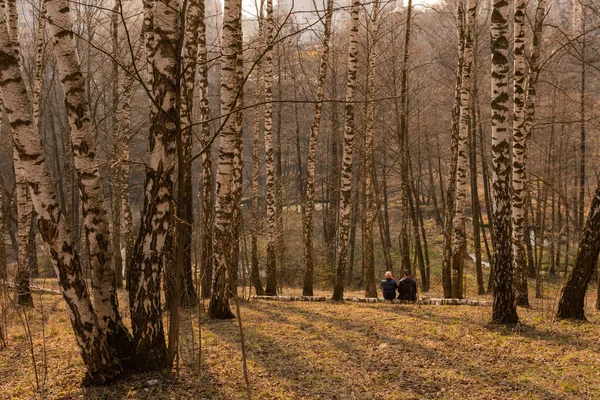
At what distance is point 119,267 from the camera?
17375 millimetres

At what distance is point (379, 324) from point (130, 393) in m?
4.40

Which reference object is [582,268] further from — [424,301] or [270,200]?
[270,200]

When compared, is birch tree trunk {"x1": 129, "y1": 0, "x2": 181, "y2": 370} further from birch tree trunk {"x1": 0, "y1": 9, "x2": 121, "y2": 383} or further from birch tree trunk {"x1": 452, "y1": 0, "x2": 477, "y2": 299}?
birch tree trunk {"x1": 452, "y1": 0, "x2": 477, "y2": 299}

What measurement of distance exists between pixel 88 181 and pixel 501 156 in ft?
18.2

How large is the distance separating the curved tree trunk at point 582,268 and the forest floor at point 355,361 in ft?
0.97

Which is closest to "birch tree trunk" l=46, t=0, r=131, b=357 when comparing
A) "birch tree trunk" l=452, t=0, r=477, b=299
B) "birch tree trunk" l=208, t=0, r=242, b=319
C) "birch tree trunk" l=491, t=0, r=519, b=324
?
"birch tree trunk" l=208, t=0, r=242, b=319

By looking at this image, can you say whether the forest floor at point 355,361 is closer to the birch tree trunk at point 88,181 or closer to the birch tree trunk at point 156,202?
the birch tree trunk at point 156,202

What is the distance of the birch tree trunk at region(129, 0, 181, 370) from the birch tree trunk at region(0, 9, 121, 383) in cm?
41

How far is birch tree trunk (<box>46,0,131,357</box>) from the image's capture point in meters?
5.02

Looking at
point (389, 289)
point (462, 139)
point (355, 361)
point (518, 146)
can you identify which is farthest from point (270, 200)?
point (355, 361)

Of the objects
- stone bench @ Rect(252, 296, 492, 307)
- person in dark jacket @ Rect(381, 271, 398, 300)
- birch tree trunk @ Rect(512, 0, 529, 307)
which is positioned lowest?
stone bench @ Rect(252, 296, 492, 307)

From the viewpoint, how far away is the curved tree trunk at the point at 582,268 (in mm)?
7469

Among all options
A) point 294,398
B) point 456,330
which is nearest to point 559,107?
point 456,330

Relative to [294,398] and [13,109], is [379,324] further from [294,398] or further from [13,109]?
[13,109]
